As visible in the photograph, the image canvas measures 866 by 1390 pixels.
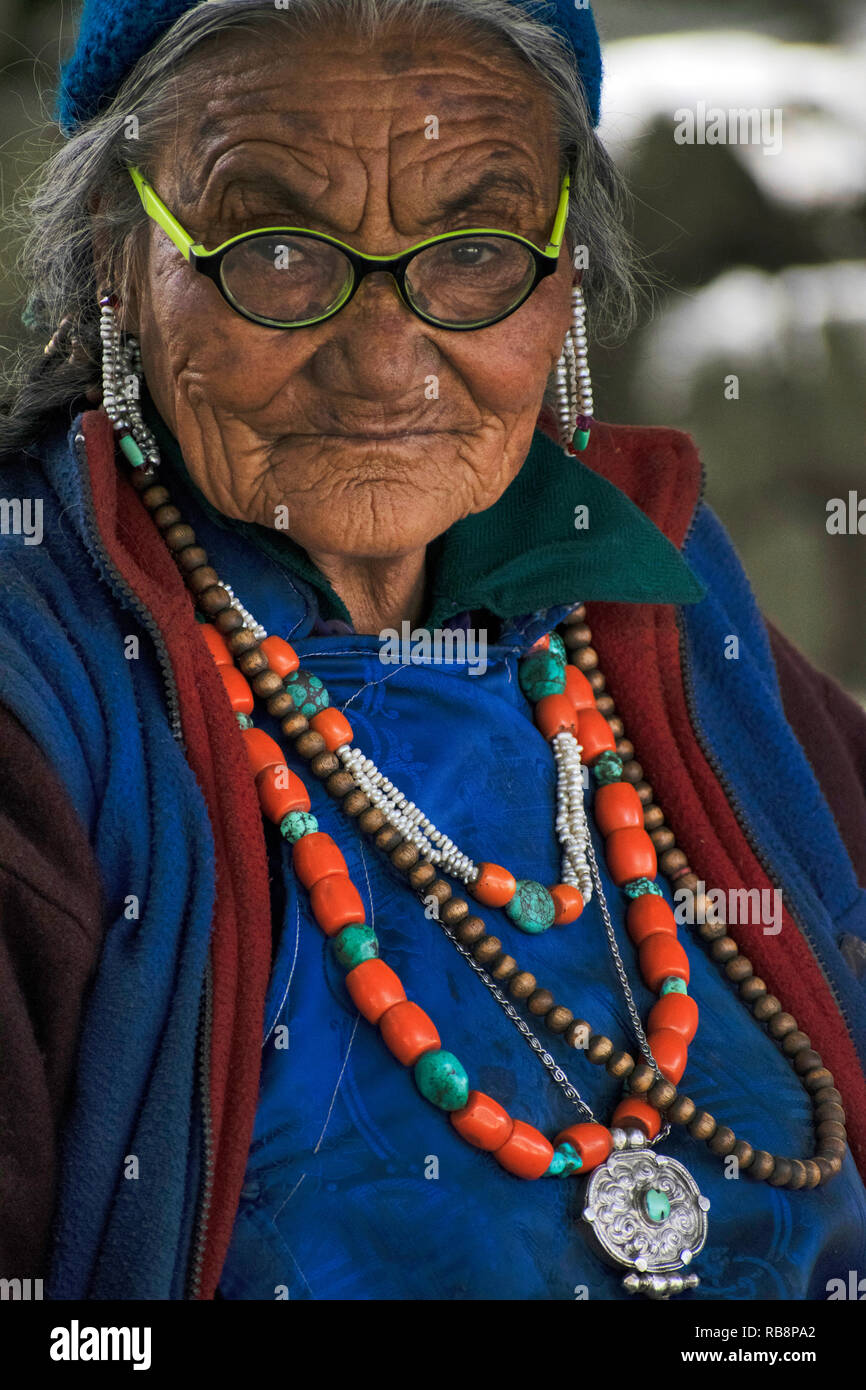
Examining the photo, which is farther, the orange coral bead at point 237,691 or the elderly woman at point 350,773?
the orange coral bead at point 237,691

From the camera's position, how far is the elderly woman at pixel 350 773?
3.72 feet

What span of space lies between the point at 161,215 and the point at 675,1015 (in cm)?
92

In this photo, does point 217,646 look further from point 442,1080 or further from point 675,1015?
point 675,1015

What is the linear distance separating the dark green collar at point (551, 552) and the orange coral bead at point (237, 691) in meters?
0.14

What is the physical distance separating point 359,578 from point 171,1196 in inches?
26.3

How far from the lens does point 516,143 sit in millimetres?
1343

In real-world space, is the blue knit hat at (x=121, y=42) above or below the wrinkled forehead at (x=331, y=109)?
above

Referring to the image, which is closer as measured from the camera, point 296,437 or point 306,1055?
point 306,1055

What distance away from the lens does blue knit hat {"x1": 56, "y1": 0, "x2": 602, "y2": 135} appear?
1.27 m

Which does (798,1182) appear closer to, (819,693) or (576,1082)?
(576,1082)

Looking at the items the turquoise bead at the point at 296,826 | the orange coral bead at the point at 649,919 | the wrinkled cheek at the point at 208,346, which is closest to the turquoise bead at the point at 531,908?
the orange coral bead at the point at 649,919

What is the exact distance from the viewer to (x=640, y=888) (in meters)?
1.47

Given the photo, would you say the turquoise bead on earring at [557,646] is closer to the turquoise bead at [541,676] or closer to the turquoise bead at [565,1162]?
the turquoise bead at [541,676]

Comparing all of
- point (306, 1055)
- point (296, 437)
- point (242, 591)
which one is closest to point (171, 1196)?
point (306, 1055)
